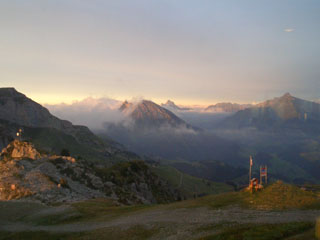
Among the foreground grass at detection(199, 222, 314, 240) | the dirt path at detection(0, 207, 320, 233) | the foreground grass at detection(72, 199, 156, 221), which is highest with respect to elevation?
the foreground grass at detection(199, 222, 314, 240)

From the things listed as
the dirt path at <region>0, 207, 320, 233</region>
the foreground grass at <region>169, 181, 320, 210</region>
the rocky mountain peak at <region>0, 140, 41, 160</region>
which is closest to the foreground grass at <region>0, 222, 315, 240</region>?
the dirt path at <region>0, 207, 320, 233</region>

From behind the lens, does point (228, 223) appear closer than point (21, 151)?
Yes

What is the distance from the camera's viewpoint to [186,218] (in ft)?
105

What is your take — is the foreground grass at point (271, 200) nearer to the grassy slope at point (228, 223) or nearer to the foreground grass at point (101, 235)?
the grassy slope at point (228, 223)

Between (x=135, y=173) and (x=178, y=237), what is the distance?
81421 millimetres

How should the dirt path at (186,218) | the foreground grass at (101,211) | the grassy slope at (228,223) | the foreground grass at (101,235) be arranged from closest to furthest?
1. the grassy slope at (228,223)
2. the dirt path at (186,218)
3. the foreground grass at (101,235)
4. the foreground grass at (101,211)

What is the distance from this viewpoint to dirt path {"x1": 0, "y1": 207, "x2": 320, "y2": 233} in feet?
92.1

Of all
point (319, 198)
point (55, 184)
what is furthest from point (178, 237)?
point (55, 184)

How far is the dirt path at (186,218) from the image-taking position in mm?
28062

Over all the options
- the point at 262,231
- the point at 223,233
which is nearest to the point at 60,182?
the point at 223,233

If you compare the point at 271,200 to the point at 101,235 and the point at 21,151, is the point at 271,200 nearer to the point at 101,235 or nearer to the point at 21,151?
the point at 101,235

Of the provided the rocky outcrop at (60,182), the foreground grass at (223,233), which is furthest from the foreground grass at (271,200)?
the rocky outcrop at (60,182)

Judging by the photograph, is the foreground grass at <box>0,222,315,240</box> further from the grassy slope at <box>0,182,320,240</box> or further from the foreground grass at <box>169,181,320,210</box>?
the foreground grass at <box>169,181,320,210</box>

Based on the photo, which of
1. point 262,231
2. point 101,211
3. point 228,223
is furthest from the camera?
point 101,211
